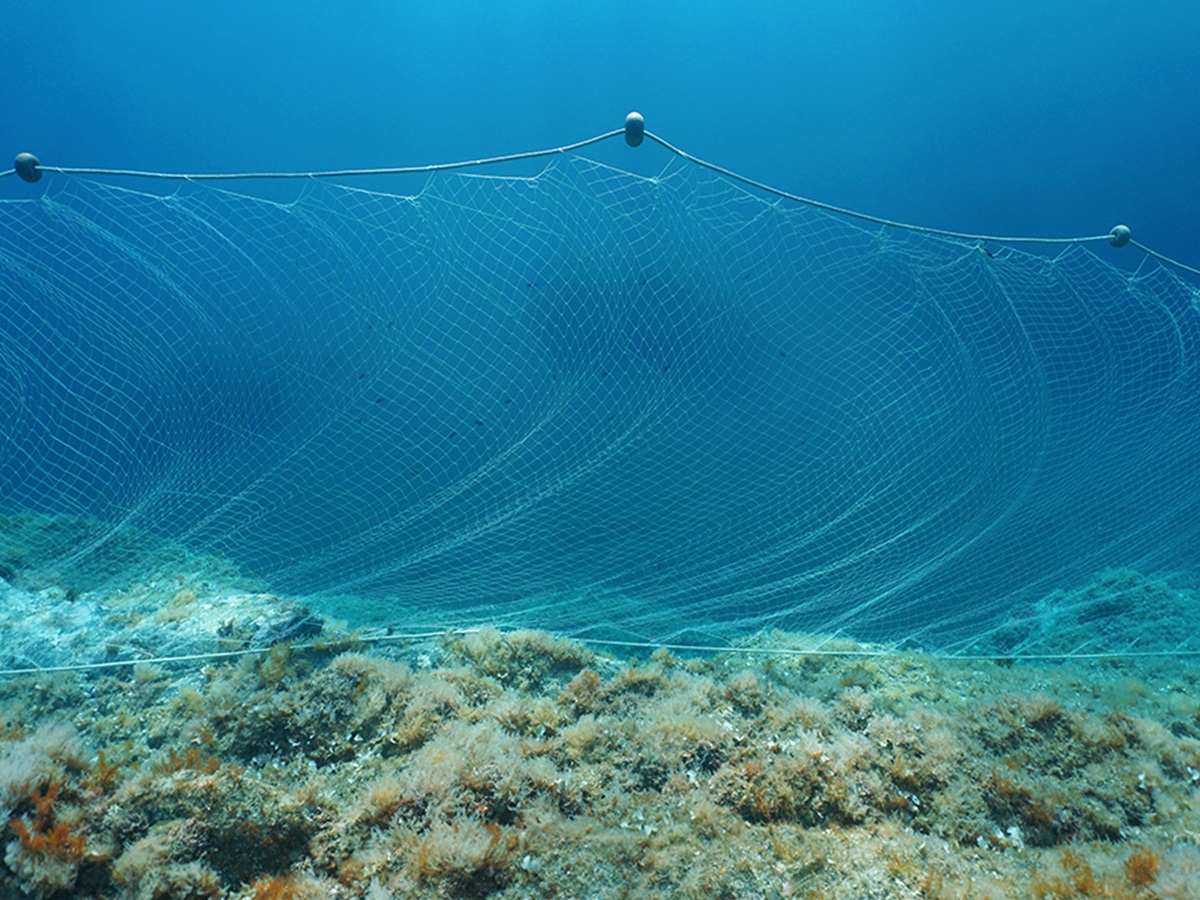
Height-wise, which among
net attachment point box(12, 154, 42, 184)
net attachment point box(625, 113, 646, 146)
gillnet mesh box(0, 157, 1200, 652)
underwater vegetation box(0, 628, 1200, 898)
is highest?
net attachment point box(625, 113, 646, 146)

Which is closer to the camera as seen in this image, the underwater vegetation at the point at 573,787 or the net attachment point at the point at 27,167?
the underwater vegetation at the point at 573,787

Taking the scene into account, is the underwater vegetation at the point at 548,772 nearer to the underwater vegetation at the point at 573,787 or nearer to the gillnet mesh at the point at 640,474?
the underwater vegetation at the point at 573,787

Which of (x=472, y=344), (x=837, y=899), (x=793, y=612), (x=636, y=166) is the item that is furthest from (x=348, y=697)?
(x=636, y=166)

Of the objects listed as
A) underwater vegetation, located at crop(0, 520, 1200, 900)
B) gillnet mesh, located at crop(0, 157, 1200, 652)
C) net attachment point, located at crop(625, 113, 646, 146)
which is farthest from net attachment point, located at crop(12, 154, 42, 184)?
net attachment point, located at crop(625, 113, 646, 146)

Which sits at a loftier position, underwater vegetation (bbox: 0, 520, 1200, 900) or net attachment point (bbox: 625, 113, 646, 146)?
net attachment point (bbox: 625, 113, 646, 146)

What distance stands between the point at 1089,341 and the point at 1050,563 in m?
1.82

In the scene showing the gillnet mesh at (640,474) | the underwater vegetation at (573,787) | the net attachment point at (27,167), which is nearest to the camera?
the underwater vegetation at (573,787)

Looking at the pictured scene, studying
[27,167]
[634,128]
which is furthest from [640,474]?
[27,167]

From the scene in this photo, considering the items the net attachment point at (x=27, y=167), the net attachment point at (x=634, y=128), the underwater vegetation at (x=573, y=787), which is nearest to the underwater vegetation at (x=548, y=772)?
the underwater vegetation at (x=573, y=787)

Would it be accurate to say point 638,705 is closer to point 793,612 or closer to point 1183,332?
point 793,612

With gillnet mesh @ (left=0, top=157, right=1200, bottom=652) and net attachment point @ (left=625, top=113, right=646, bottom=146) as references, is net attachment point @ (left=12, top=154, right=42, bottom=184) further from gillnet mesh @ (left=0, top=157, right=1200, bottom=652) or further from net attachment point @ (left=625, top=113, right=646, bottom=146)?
net attachment point @ (left=625, top=113, right=646, bottom=146)

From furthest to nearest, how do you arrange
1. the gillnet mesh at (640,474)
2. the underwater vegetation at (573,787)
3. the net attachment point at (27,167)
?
the gillnet mesh at (640,474), the net attachment point at (27,167), the underwater vegetation at (573,787)

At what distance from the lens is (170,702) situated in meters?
3.65

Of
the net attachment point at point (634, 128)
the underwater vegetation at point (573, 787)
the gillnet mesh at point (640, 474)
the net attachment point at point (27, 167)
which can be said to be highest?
the net attachment point at point (634, 128)
